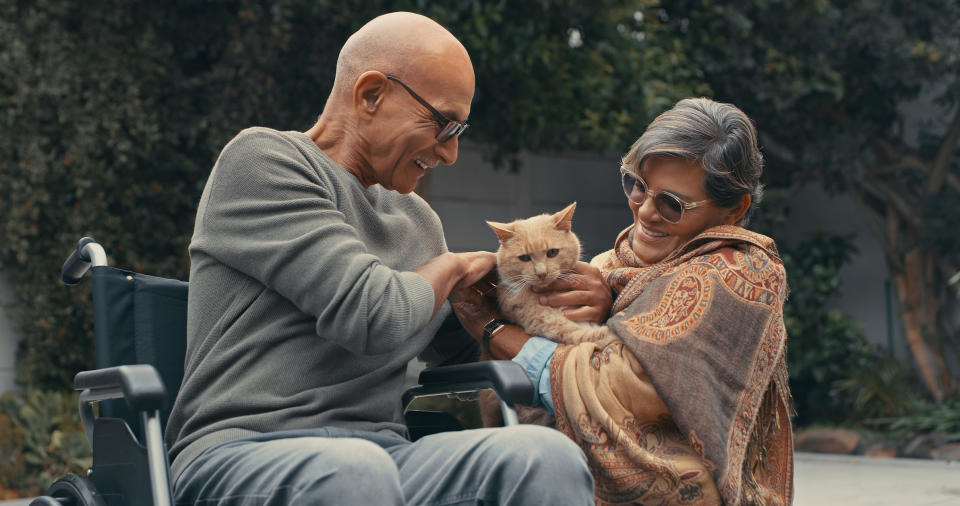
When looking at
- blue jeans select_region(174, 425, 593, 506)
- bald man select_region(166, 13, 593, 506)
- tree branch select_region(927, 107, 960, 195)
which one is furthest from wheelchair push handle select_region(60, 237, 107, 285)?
tree branch select_region(927, 107, 960, 195)

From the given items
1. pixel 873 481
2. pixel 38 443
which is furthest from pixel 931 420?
pixel 38 443

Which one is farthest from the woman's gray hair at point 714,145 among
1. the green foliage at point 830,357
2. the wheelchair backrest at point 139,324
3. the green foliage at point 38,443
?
the green foliage at point 830,357

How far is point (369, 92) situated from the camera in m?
2.18

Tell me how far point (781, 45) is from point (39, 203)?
5.61 meters

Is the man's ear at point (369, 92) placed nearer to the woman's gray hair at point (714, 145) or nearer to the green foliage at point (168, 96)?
the woman's gray hair at point (714, 145)

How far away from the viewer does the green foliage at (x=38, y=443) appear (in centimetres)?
563

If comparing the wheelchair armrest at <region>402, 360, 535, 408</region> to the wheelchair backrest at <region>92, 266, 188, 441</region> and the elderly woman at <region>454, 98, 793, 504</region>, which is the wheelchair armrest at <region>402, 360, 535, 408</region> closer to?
the elderly woman at <region>454, 98, 793, 504</region>

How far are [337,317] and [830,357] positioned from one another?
734 cm

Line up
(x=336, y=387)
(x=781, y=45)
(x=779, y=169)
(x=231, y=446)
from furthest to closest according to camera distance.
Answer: (x=779, y=169) → (x=781, y=45) → (x=336, y=387) → (x=231, y=446)

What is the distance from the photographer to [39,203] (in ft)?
19.5

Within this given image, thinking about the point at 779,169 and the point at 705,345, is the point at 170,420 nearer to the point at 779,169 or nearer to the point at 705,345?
the point at 705,345

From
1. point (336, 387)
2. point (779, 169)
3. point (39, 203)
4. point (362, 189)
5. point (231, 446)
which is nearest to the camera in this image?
point (231, 446)

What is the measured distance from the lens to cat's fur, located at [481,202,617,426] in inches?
97.6

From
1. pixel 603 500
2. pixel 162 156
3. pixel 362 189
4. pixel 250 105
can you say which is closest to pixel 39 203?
pixel 162 156
